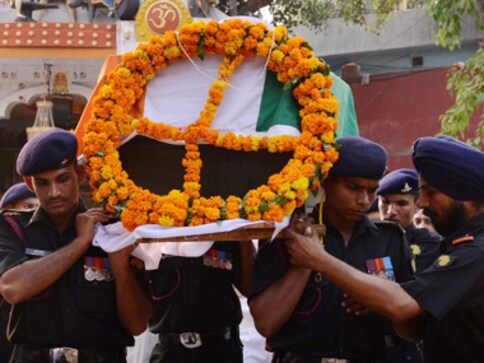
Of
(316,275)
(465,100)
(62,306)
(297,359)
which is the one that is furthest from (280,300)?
(465,100)

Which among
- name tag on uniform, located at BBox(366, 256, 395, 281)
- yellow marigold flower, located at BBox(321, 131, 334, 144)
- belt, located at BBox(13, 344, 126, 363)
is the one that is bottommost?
belt, located at BBox(13, 344, 126, 363)

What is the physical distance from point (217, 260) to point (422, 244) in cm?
145

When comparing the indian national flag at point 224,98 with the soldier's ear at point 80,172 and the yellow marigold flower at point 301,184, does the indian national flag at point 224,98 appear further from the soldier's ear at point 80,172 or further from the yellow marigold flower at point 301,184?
the soldier's ear at point 80,172

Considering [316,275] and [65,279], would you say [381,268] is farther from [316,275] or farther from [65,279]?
[65,279]

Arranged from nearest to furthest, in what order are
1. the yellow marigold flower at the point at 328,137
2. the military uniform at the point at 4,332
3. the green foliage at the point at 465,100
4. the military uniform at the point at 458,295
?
the military uniform at the point at 458,295
the yellow marigold flower at the point at 328,137
the military uniform at the point at 4,332
the green foliage at the point at 465,100

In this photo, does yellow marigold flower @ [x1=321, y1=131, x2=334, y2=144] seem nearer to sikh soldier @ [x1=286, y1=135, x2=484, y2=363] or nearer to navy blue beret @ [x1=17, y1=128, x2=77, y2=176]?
sikh soldier @ [x1=286, y1=135, x2=484, y2=363]

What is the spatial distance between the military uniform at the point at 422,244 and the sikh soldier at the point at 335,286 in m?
0.73

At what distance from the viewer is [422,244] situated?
4.89 metres

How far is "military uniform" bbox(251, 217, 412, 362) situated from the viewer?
3.58 metres

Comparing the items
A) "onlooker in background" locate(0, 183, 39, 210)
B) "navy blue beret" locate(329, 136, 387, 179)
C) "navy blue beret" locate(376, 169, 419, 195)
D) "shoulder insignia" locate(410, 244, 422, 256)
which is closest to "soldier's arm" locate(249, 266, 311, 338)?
"navy blue beret" locate(329, 136, 387, 179)

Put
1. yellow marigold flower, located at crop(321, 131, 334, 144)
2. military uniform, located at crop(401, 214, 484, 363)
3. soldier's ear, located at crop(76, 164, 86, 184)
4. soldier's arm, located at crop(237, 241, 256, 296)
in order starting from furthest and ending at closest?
soldier's arm, located at crop(237, 241, 256, 296) < soldier's ear, located at crop(76, 164, 86, 184) < yellow marigold flower, located at crop(321, 131, 334, 144) < military uniform, located at crop(401, 214, 484, 363)

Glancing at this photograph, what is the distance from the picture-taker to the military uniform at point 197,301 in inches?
167

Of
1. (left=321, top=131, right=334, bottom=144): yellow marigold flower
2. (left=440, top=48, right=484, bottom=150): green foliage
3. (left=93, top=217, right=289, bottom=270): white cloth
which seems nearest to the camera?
(left=93, top=217, right=289, bottom=270): white cloth

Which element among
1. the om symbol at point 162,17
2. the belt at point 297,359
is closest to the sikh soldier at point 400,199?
the belt at point 297,359
